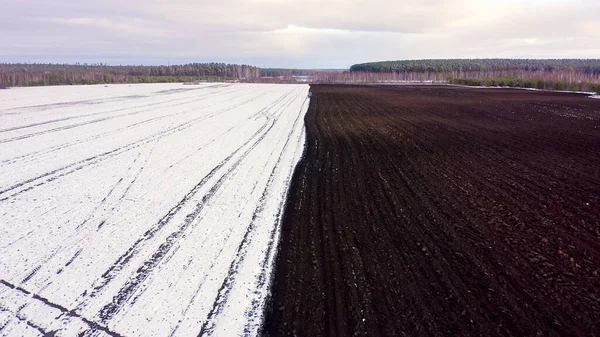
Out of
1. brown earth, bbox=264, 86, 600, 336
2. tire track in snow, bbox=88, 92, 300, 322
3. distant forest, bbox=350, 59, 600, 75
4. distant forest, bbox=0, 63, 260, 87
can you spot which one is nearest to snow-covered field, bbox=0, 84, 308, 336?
tire track in snow, bbox=88, 92, 300, 322

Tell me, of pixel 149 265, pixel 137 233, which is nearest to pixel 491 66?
pixel 137 233

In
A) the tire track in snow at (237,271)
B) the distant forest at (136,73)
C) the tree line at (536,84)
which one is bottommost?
the tire track in snow at (237,271)

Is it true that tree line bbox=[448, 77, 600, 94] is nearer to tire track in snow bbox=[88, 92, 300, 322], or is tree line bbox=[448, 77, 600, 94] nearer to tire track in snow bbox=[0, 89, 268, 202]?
tire track in snow bbox=[0, 89, 268, 202]

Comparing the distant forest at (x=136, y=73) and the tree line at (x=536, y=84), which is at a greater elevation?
the distant forest at (x=136, y=73)

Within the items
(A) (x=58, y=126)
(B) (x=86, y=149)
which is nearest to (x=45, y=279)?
(B) (x=86, y=149)

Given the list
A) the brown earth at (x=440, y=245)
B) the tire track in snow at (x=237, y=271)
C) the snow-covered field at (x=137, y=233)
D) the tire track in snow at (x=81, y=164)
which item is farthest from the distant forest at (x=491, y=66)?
the tire track in snow at (x=237, y=271)

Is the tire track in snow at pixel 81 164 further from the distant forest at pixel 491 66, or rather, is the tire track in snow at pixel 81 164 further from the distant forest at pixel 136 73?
the distant forest at pixel 491 66

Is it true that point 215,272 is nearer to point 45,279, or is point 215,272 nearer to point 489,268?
point 45,279
